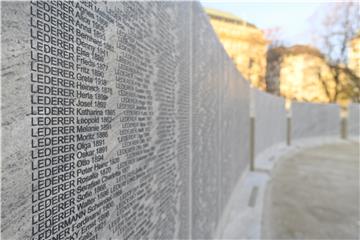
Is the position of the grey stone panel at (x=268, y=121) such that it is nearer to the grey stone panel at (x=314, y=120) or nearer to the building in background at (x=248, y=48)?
the grey stone panel at (x=314, y=120)

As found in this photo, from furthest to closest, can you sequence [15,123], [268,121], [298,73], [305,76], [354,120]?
[305,76]
[298,73]
[354,120]
[268,121]
[15,123]

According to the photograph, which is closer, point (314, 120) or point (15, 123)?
point (15, 123)

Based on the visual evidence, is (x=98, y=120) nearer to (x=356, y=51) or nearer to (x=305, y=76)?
(x=356, y=51)

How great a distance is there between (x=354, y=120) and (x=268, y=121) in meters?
15.5

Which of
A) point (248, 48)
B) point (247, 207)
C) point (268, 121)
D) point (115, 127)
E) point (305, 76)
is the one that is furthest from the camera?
point (305, 76)

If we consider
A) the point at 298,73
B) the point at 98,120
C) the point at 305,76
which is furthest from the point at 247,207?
the point at 305,76

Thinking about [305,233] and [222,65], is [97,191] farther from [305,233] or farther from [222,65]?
[305,233]

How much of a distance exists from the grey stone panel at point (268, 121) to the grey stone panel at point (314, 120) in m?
1.96

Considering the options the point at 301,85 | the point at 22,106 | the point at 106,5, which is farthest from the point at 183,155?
the point at 301,85

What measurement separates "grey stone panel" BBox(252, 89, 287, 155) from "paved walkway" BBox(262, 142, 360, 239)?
126cm

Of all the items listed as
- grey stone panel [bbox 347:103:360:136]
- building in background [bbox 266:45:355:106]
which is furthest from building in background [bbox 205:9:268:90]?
grey stone panel [bbox 347:103:360:136]

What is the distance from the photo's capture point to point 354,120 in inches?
952

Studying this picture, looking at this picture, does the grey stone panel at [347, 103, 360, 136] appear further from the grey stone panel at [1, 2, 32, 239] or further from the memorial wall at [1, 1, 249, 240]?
the grey stone panel at [1, 2, 32, 239]

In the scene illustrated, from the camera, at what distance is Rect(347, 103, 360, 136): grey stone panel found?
23.8m
